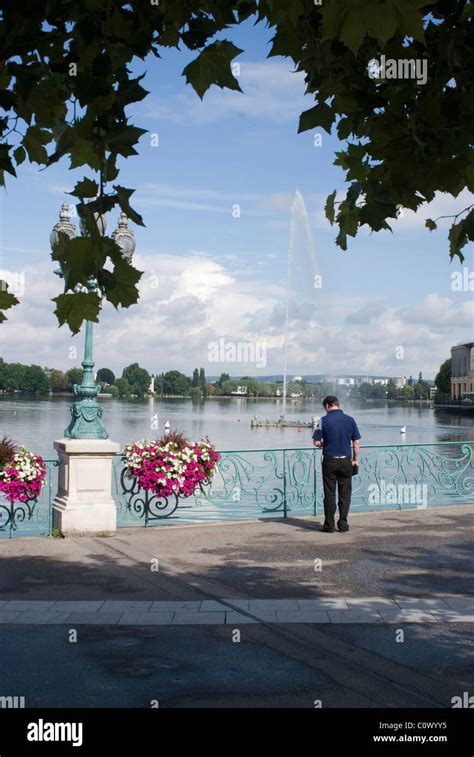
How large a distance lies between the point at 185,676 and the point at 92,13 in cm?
445

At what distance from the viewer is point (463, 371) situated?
192875 mm

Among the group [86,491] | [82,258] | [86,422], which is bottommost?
[86,491]

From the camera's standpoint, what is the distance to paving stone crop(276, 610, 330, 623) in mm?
7609

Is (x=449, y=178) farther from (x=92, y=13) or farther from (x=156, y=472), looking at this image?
(x=156, y=472)

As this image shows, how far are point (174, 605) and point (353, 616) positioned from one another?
5.76 feet

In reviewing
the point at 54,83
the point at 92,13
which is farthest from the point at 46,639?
the point at 92,13

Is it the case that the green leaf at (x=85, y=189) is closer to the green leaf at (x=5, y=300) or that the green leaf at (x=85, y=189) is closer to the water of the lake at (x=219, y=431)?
the green leaf at (x=5, y=300)

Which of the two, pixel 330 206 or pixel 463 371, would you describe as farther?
pixel 463 371

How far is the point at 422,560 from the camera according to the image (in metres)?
10.7

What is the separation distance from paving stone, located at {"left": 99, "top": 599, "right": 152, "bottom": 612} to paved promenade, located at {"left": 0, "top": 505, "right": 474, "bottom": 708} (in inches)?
1.2

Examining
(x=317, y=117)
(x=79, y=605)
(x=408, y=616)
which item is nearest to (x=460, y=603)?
(x=408, y=616)

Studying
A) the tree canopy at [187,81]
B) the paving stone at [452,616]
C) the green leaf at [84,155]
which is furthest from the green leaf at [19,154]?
the paving stone at [452,616]

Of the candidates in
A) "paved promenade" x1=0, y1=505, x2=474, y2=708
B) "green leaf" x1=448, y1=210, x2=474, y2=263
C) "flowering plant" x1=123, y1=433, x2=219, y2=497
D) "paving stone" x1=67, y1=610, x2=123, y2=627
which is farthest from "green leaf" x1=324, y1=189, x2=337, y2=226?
"flowering plant" x1=123, y1=433, x2=219, y2=497

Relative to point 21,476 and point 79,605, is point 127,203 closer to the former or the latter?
point 79,605
